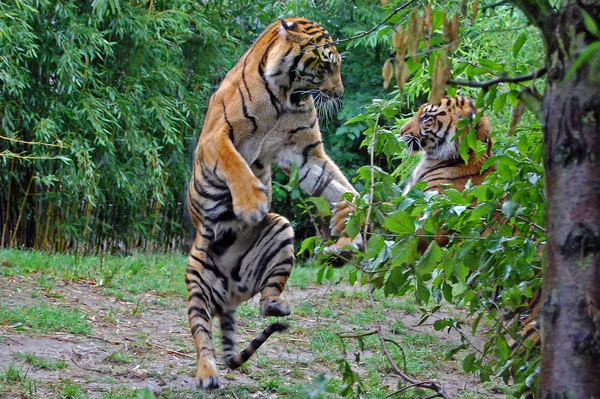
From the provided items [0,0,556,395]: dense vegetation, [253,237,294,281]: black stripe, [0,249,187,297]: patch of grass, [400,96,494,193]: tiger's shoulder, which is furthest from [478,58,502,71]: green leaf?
[0,249,187,297]: patch of grass

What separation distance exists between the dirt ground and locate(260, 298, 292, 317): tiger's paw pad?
1.20 feet

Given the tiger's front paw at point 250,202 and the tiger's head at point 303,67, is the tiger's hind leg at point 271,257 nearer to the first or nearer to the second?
→ the tiger's front paw at point 250,202

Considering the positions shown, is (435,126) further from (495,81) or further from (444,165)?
(495,81)

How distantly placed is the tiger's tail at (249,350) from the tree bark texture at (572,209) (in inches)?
85.2

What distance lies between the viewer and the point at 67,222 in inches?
315

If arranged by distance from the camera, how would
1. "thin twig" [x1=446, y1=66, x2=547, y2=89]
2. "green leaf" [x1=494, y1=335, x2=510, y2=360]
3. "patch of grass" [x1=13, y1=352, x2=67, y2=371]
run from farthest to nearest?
1. "patch of grass" [x1=13, y1=352, x2=67, y2=371]
2. "green leaf" [x1=494, y1=335, x2=510, y2=360]
3. "thin twig" [x1=446, y1=66, x2=547, y2=89]

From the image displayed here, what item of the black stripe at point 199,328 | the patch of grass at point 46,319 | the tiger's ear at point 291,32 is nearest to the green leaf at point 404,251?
the black stripe at point 199,328

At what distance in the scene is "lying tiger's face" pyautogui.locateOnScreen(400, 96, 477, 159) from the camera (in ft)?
17.4

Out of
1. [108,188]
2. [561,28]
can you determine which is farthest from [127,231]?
[561,28]

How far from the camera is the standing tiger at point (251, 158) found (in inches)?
149

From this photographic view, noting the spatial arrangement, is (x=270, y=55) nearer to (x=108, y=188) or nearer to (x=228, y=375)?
(x=228, y=375)

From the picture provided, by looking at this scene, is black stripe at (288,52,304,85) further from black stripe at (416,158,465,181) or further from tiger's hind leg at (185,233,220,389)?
black stripe at (416,158,465,181)

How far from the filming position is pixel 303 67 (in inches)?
153

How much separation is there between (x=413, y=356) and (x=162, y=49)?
197 inches
